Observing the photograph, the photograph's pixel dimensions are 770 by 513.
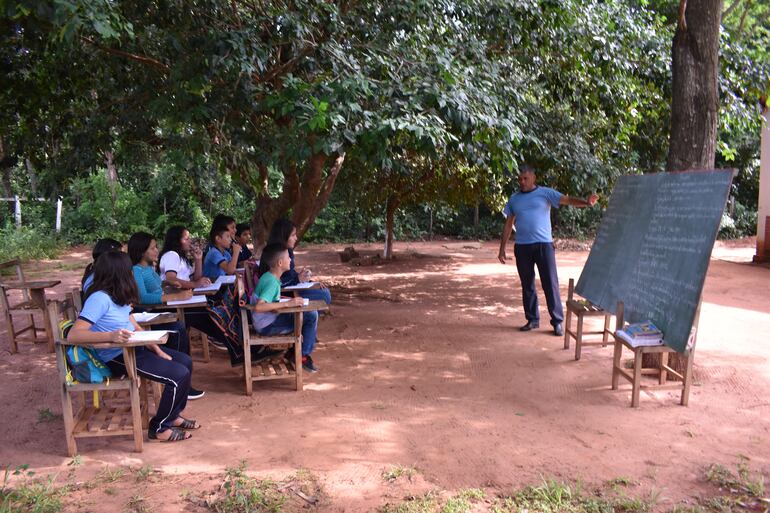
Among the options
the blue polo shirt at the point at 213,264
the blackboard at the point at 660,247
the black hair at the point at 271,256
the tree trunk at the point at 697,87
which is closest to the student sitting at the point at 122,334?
the black hair at the point at 271,256

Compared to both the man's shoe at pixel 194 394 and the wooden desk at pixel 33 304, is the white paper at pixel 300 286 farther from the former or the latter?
the wooden desk at pixel 33 304

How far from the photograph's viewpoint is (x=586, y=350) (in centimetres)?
646

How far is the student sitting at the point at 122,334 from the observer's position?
3768mm

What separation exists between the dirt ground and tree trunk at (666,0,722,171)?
2006 mm

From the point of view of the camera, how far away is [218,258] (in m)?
6.76

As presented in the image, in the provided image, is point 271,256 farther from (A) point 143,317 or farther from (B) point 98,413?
(B) point 98,413

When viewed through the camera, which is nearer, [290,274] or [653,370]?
[653,370]

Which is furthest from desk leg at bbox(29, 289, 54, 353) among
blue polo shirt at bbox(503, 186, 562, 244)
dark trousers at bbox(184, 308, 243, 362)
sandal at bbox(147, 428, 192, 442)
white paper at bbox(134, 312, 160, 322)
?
blue polo shirt at bbox(503, 186, 562, 244)

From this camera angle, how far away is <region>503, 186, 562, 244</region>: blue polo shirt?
7055mm

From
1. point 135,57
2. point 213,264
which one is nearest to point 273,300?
point 213,264

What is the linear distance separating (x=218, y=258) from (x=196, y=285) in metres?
0.62

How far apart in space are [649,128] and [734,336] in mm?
3354

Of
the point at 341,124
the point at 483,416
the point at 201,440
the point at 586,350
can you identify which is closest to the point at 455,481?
the point at 483,416

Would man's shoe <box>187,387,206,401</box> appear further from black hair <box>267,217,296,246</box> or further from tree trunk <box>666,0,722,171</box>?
tree trunk <box>666,0,722,171</box>
